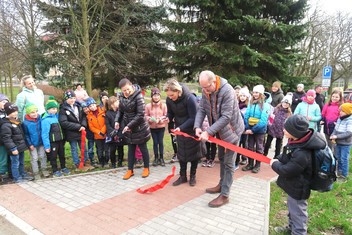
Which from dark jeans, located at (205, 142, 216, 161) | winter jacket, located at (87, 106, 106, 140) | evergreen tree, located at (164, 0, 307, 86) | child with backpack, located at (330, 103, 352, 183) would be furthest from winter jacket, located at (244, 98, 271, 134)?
evergreen tree, located at (164, 0, 307, 86)

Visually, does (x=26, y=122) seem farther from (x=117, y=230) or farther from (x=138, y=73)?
(x=138, y=73)

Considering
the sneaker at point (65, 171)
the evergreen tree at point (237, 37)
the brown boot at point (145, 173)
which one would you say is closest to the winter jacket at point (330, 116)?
the brown boot at point (145, 173)

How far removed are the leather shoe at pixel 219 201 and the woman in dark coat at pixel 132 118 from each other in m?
1.78

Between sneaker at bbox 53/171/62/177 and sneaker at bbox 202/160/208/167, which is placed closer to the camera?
sneaker at bbox 53/171/62/177

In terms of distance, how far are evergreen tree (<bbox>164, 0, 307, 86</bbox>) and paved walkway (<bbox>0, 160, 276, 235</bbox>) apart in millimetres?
7154

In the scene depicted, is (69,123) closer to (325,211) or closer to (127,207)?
(127,207)

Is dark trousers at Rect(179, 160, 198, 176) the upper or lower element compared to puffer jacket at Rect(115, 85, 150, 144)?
lower

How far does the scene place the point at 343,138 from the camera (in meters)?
5.64

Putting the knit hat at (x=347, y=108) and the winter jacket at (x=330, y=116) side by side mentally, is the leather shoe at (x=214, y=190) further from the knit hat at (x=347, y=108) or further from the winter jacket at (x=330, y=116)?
the winter jacket at (x=330, y=116)

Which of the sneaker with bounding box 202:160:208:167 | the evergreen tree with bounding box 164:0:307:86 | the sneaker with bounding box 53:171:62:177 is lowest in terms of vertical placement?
the sneaker with bounding box 202:160:208:167

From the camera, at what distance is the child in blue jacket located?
576 centimetres

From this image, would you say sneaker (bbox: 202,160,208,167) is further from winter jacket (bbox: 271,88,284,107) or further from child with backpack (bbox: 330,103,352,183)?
winter jacket (bbox: 271,88,284,107)

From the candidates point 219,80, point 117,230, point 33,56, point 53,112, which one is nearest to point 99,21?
point 33,56

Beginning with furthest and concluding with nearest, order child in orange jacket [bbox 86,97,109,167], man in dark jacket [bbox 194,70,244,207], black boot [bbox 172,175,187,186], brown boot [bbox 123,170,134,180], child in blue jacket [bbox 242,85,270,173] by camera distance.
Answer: child in orange jacket [bbox 86,97,109,167] < child in blue jacket [bbox 242,85,270,173] < brown boot [bbox 123,170,134,180] < black boot [bbox 172,175,187,186] < man in dark jacket [bbox 194,70,244,207]
